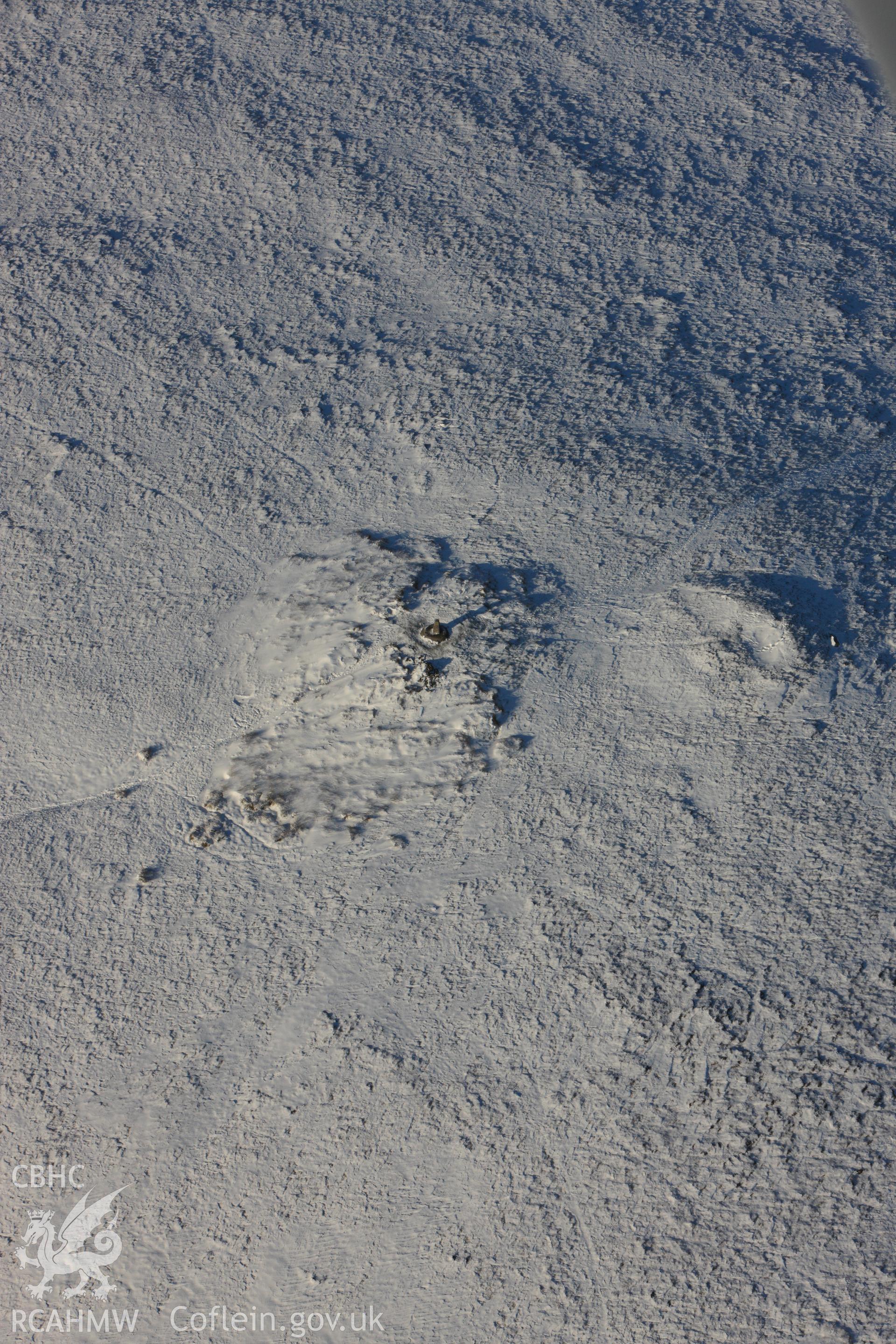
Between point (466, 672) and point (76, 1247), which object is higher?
point (466, 672)

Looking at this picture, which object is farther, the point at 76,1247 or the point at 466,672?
the point at 466,672

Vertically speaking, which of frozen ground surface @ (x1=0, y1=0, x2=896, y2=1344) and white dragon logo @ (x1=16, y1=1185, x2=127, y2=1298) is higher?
frozen ground surface @ (x1=0, y1=0, x2=896, y2=1344)

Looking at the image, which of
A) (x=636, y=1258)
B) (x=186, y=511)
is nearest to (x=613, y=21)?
(x=186, y=511)

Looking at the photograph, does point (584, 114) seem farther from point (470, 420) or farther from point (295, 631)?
point (295, 631)

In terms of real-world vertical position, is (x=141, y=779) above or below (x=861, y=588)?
below
